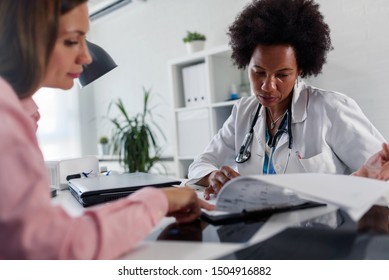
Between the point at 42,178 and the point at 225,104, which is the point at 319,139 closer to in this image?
the point at 42,178

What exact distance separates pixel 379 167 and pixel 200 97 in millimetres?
1765

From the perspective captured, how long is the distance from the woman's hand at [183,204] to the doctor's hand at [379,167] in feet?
1.36

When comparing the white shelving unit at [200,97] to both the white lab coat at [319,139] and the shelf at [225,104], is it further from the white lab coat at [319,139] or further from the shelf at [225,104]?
the white lab coat at [319,139]

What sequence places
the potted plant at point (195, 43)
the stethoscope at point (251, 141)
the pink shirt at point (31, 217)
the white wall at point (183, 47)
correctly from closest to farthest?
the pink shirt at point (31, 217)
the stethoscope at point (251, 141)
the white wall at point (183, 47)
the potted plant at point (195, 43)

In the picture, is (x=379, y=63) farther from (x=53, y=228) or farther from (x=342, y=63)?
(x=53, y=228)

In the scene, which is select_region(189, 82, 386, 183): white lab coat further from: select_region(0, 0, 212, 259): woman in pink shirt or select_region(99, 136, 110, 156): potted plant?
select_region(99, 136, 110, 156): potted plant

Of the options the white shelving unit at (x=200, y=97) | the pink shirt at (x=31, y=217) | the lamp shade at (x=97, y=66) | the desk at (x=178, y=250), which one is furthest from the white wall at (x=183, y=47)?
the pink shirt at (x=31, y=217)

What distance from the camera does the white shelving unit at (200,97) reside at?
240cm

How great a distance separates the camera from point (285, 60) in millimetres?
1204

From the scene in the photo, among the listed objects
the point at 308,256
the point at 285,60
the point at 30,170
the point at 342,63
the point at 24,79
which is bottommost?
the point at 308,256

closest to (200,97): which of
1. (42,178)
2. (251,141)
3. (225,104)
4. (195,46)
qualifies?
(225,104)

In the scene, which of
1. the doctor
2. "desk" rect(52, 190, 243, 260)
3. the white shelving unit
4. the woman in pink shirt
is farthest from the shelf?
"desk" rect(52, 190, 243, 260)

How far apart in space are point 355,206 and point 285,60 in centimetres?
85

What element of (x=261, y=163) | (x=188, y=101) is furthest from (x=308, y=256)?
(x=188, y=101)
